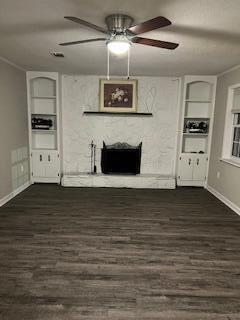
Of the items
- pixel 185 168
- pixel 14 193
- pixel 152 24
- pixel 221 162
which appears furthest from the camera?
pixel 185 168

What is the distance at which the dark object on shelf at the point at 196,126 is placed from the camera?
5441mm

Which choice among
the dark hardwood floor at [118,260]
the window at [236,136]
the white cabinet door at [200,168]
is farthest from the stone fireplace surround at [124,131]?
the window at [236,136]

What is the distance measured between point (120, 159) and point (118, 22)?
3524mm

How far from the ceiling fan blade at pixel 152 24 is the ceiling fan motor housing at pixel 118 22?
0.18 metres

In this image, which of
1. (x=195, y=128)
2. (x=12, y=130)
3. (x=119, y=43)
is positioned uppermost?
(x=119, y=43)

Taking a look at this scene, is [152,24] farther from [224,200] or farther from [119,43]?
[224,200]

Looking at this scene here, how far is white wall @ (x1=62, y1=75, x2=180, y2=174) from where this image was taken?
546 centimetres

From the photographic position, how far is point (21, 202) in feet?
14.1

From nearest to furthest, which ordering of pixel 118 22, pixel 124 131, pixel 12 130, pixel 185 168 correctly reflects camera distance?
pixel 118 22
pixel 12 130
pixel 185 168
pixel 124 131

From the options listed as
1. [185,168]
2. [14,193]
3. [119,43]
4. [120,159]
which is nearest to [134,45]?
[119,43]

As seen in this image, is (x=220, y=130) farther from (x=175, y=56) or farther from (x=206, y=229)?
(x=206, y=229)

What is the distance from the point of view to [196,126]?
216 inches

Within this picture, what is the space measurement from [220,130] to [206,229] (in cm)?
232

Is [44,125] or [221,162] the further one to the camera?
[44,125]
